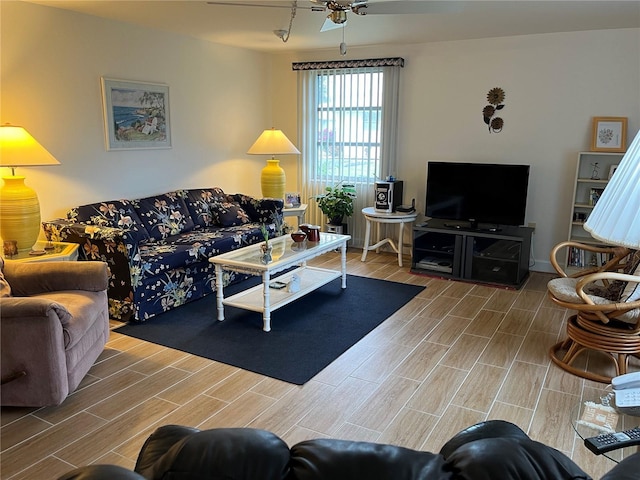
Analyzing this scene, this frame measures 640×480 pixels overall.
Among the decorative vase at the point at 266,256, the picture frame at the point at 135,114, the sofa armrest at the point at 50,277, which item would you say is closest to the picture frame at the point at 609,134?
the decorative vase at the point at 266,256

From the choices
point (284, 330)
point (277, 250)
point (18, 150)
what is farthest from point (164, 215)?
point (284, 330)

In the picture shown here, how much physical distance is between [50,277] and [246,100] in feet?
12.3

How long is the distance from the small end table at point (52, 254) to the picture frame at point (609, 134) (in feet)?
15.5

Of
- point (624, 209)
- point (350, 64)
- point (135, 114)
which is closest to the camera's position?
→ point (624, 209)

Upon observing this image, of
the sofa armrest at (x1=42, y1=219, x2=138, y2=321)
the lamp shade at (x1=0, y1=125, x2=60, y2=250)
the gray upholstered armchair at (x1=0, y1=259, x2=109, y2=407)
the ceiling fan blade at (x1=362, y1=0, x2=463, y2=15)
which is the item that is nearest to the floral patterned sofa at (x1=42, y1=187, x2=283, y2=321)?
Result: the sofa armrest at (x1=42, y1=219, x2=138, y2=321)

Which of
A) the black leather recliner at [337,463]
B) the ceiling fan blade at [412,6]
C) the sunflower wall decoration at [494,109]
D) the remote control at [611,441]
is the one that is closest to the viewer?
the black leather recliner at [337,463]

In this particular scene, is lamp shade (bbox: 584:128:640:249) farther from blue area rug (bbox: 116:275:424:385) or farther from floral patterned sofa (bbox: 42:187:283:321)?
floral patterned sofa (bbox: 42:187:283:321)

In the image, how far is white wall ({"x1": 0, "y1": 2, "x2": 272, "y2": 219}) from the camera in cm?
389

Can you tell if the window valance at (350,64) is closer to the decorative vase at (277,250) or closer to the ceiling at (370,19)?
the ceiling at (370,19)

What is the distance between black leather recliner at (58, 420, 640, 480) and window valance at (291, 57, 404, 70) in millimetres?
5312

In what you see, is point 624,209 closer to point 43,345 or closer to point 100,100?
point 43,345

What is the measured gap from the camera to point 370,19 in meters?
4.25

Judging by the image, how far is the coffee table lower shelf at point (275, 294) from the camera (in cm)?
377

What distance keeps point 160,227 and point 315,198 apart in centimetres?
230
